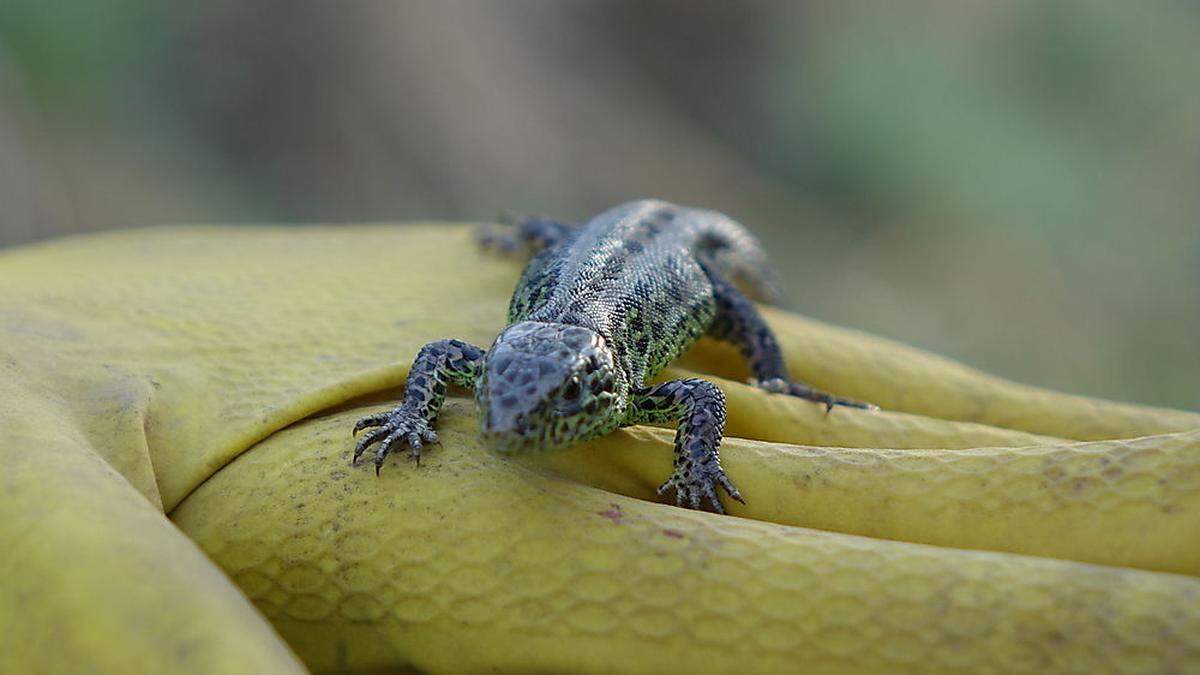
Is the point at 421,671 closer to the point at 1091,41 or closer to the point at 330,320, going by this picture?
the point at 330,320

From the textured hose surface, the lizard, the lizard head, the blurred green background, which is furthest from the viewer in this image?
the blurred green background

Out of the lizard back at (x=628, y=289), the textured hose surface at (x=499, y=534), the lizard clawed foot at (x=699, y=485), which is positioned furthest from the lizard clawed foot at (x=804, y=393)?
the lizard clawed foot at (x=699, y=485)

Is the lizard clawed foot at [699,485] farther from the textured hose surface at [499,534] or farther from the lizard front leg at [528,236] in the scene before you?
the lizard front leg at [528,236]

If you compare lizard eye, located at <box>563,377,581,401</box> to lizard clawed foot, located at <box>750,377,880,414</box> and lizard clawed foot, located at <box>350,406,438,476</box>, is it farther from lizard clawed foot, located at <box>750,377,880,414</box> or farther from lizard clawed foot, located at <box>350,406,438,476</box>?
lizard clawed foot, located at <box>750,377,880,414</box>

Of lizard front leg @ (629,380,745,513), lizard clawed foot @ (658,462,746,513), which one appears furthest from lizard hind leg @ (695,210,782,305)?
lizard clawed foot @ (658,462,746,513)

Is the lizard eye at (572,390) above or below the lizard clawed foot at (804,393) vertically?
below

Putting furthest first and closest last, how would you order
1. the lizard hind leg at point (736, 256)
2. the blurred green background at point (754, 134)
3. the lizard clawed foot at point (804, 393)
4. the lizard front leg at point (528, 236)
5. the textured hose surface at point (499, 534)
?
the blurred green background at point (754, 134) < the lizard hind leg at point (736, 256) < the lizard front leg at point (528, 236) < the lizard clawed foot at point (804, 393) < the textured hose surface at point (499, 534)

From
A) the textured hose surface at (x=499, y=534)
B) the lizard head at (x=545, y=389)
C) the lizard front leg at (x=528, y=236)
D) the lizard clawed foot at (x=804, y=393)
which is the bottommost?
the textured hose surface at (x=499, y=534)

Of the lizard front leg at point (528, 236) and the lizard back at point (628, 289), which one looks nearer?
the lizard back at point (628, 289)
